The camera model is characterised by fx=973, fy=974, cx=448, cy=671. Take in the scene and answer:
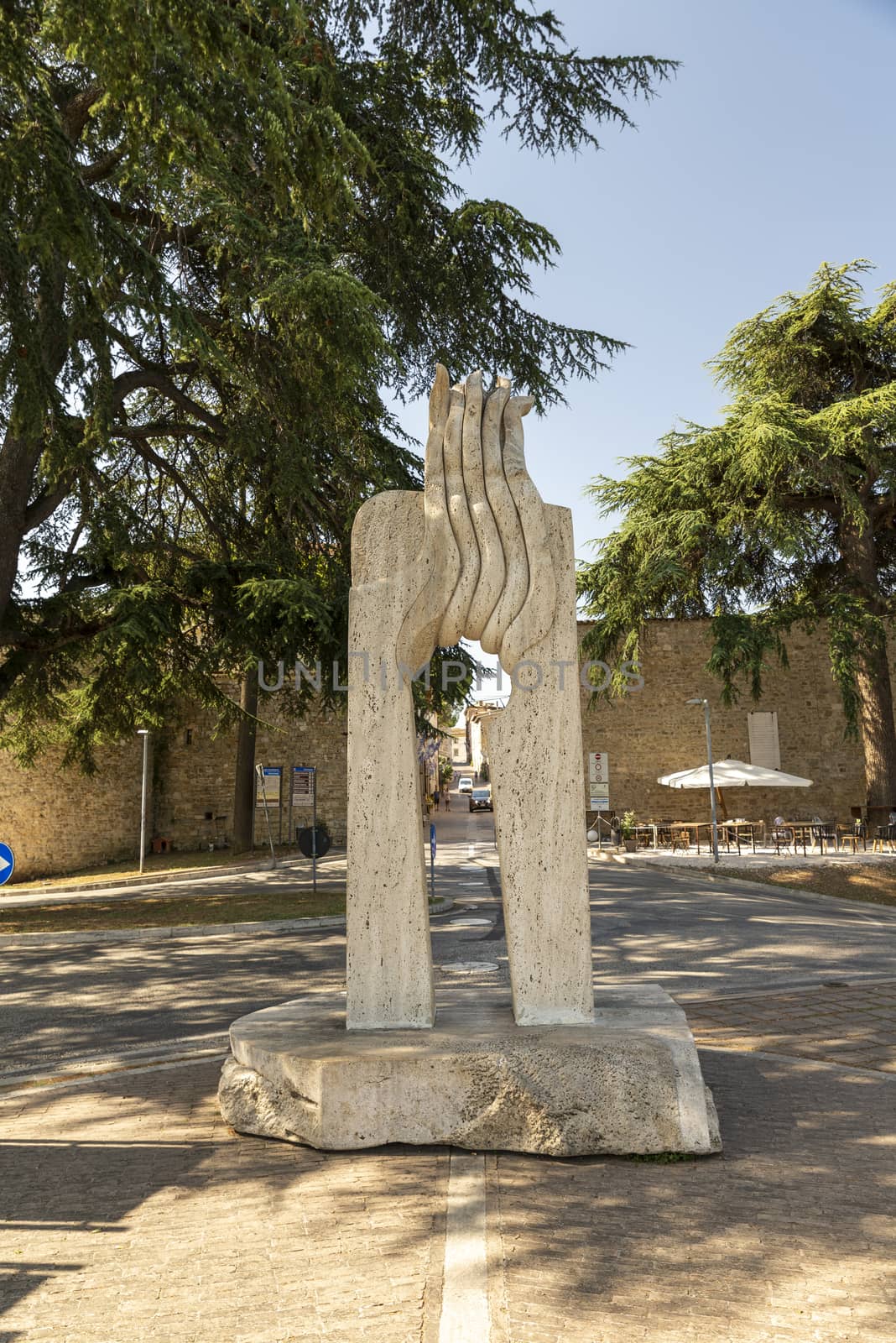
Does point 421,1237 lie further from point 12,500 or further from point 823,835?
point 823,835

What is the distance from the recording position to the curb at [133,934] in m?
11.5

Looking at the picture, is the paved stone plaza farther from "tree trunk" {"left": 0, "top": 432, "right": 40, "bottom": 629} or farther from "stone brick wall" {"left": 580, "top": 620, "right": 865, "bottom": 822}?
"stone brick wall" {"left": 580, "top": 620, "right": 865, "bottom": 822}

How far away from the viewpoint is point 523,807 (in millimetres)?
5027

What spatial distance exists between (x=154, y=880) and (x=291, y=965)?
11228mm

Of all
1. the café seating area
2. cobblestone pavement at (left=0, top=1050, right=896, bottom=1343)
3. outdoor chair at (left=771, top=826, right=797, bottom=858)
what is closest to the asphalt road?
cobblestone pavement at (left=0, top=1050, right=896, bottom=1343)

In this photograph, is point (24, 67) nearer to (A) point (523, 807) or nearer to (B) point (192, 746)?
(A) point (523, 807)

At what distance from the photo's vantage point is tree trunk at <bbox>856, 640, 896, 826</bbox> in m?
21.0

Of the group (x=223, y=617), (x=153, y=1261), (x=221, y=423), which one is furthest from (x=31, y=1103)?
(x=221, y=423)

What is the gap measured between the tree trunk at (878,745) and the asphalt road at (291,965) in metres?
8.33

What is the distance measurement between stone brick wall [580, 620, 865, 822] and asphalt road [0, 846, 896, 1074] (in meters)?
13.8

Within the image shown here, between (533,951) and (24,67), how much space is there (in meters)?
6.02

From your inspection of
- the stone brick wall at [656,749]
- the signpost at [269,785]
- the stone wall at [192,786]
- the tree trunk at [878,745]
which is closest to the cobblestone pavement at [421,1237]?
the tree trunk at [878,745]

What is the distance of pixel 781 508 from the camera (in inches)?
810

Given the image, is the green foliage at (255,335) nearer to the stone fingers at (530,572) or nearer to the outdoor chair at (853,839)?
the stone fingers at (530,572)
